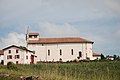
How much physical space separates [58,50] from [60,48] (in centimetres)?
93

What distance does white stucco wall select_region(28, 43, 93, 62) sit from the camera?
250 ft

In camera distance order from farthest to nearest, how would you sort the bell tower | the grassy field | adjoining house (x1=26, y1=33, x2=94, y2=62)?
the bell tower → adjoining house (x1=26, y1=33, x2=94, y2=62) → the grassy field

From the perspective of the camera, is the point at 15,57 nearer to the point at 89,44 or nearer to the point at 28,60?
the point at 28,60

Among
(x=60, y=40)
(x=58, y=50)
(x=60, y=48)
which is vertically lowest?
(x=58, y=50)

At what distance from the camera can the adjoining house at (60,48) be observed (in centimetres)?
7631

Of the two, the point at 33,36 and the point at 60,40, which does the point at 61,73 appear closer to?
the point at 60,40

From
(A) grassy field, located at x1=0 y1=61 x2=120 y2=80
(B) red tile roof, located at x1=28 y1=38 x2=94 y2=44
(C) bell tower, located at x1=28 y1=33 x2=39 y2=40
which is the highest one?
(C) bell tower, located at x1=28 y1=33 x2=39 y2=40

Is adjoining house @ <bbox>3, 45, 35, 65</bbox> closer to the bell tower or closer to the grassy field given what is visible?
the bell tower

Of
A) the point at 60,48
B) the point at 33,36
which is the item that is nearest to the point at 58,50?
the point at 60,48

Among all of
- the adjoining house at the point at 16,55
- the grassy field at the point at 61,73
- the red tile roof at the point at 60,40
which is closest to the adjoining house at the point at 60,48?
the red tile roof at the point at 60,40

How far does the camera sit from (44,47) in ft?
253

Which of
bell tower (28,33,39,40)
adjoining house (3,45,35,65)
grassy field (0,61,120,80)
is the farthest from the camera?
bell tower (28,33,39,40)

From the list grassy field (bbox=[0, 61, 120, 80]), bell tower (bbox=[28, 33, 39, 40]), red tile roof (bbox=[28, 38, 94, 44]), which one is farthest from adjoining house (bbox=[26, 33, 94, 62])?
grassy field (bbox=[0, 61, 120, 80])

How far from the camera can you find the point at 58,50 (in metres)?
76.6
